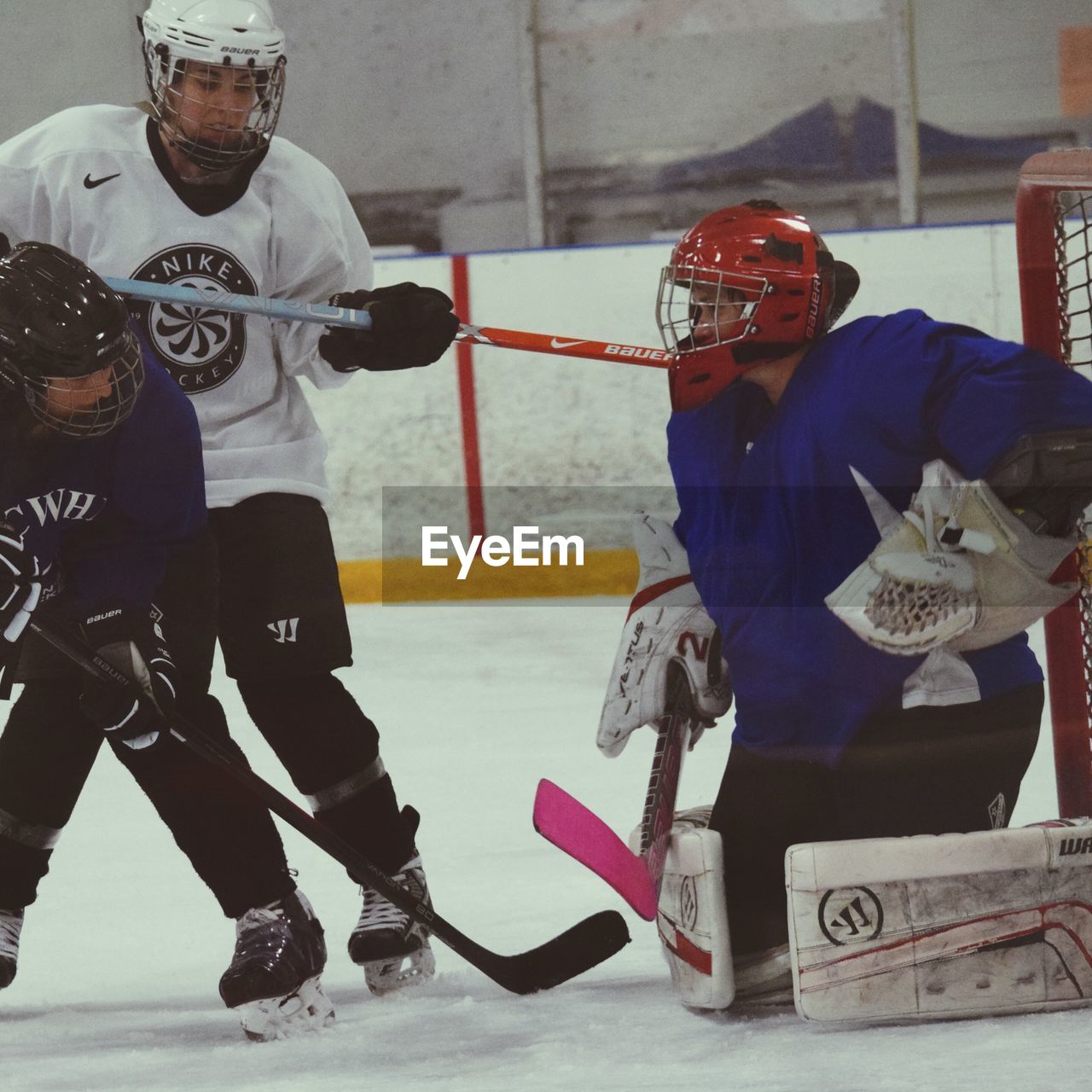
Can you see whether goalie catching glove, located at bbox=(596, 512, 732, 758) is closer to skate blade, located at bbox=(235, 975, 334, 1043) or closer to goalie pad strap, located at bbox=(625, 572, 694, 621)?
goalie pad strap, located at bbox=(625, 572, 694, 621)

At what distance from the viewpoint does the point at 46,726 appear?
1.74m

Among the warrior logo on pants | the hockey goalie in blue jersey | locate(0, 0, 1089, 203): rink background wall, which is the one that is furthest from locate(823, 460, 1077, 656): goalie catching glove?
locate(0, 0, 1089, 203): rink background wall

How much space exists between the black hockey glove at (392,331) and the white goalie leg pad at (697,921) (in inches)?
21.2

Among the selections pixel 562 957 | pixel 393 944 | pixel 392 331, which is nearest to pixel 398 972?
pixel 393 944

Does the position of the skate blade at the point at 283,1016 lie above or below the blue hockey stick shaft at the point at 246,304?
below

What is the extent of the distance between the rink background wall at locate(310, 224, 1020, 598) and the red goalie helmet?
212cm

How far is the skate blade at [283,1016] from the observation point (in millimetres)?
1682

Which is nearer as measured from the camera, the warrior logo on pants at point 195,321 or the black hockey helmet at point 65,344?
the black hockey helmet at point 65,344

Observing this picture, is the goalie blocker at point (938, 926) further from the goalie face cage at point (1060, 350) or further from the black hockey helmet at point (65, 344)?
the black hockey helmet at point (65, 344)

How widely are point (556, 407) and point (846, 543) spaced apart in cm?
224

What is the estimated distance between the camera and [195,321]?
183cm

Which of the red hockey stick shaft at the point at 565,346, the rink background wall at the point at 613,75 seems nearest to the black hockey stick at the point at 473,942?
the red hockey stick shaft at the point at 565,346

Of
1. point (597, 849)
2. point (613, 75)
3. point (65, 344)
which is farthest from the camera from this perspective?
point (613, 75)

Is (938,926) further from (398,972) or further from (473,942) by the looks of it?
(398,972)
